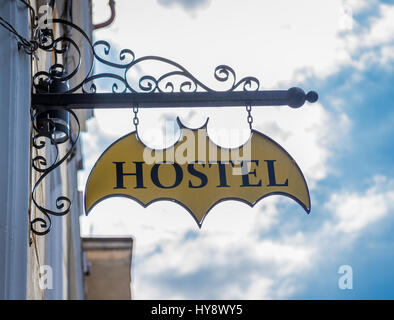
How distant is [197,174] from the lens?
13.3ft

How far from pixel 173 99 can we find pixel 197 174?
408 mm

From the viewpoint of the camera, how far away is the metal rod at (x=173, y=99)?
3.88m

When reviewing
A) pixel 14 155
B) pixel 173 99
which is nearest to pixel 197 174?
pixel 173 99

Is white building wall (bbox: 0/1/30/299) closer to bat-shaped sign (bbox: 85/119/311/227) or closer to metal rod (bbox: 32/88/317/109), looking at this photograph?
metal rod (bbox: 32/88/317/109)

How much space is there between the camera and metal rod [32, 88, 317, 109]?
3875 millimetres

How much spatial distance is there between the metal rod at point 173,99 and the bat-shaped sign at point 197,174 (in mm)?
199

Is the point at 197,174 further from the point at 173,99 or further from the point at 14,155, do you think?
the point at 14,155

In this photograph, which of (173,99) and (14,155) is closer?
(14,155)

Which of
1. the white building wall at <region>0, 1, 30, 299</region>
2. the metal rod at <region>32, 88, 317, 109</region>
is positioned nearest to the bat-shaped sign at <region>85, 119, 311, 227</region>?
the metal rod at <region>32, 88, 317, 109</region>

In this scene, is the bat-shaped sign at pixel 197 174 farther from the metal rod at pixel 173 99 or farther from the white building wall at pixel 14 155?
the white building wall at pixel 14 155

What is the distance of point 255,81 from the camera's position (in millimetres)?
4043

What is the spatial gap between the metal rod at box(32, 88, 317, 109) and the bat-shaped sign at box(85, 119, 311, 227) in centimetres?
20

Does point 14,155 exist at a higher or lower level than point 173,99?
lower
